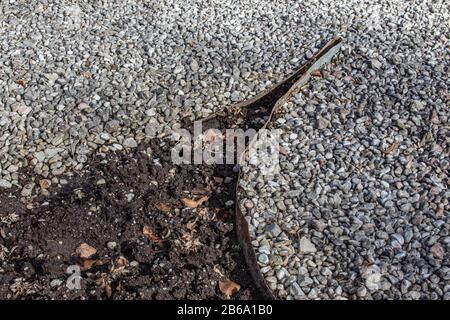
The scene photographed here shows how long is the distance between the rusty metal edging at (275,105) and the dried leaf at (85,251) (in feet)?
2.87

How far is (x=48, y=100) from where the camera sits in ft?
15.6

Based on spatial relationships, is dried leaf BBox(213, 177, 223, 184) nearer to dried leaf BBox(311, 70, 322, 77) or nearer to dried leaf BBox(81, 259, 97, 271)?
dried leaf BBox(81, 259, 97, 271)

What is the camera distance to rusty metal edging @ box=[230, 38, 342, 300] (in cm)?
352

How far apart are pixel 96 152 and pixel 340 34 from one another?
238 cm

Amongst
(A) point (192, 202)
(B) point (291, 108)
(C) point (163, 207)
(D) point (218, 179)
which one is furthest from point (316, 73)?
(C) point (163, 207)

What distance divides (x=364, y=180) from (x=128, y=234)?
155 cm

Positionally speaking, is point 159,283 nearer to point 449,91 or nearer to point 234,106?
point 234,106

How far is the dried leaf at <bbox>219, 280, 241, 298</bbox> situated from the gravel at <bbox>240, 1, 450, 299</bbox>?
19cm

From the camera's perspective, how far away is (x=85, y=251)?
3.70 m

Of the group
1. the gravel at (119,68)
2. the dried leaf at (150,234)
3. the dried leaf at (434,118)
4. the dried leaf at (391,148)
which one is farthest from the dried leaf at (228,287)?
the dried leaf at (434,118)

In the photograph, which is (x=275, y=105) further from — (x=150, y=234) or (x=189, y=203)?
(x=150, y=234)
